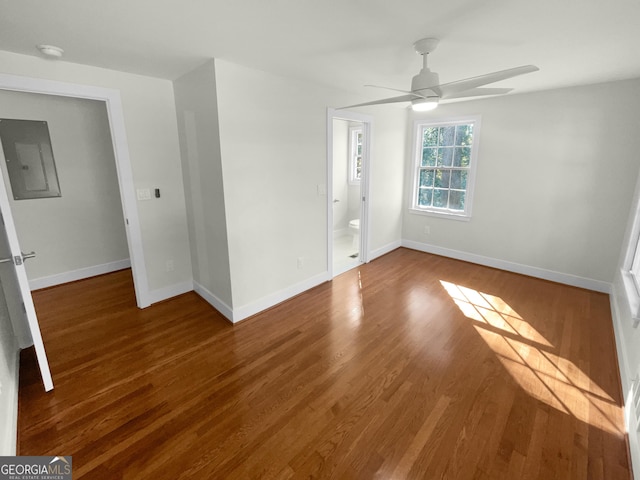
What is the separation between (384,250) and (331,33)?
352 centimetres

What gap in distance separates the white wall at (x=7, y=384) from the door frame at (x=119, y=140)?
1013 mm

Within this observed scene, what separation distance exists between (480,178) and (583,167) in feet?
3.67

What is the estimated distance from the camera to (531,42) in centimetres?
206

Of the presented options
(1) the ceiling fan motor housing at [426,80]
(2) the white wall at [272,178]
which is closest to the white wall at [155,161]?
(2) the white wall at [272,178]

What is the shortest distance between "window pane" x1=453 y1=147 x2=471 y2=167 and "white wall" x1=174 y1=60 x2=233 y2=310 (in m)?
3.58

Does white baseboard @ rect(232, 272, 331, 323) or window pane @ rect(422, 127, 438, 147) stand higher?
window pane @ rect(422, 127, 438, 147)

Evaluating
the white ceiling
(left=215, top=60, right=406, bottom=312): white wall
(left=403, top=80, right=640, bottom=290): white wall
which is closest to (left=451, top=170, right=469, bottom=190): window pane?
(left=403, top=80, right=640, bottom=290): white wall

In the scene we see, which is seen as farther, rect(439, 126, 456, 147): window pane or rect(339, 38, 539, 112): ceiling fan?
rect(439, 126, 456, 147): window pane

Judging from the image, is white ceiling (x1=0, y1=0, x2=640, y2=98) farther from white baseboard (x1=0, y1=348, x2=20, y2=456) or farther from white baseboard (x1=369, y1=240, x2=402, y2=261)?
white baseboard (x1=369, y1=240, x2=402, y2=261)

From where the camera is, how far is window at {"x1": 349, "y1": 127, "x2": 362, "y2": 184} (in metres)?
5.79

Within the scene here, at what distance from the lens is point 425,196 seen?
16.3 feet

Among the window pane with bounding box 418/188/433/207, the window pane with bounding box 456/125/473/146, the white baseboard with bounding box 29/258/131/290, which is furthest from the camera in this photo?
the window pane with bounding box 418/188/433/207

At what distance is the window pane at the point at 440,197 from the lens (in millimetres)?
4701

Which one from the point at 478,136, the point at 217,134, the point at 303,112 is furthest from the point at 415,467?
the point at 478,136
